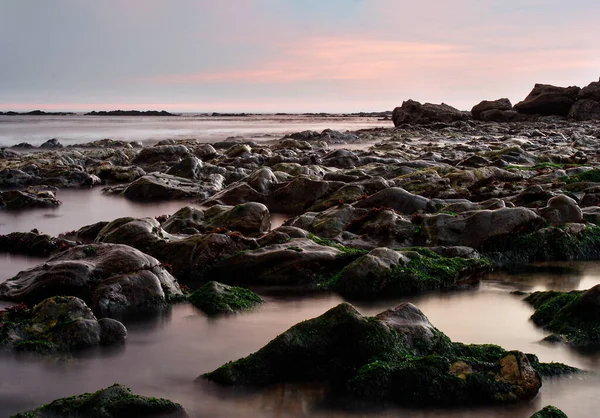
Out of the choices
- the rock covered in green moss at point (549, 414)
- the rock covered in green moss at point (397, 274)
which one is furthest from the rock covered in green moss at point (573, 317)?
the rock covered in green moss at point (549, 414)

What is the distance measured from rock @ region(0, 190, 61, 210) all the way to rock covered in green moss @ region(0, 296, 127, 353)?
12.3 meters

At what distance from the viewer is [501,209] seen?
38.8 ft

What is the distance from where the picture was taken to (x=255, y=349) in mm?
6961

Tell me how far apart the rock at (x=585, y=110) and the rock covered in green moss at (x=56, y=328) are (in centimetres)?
7551

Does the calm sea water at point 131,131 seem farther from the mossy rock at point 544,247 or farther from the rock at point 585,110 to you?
the mossy rock at point 544,247

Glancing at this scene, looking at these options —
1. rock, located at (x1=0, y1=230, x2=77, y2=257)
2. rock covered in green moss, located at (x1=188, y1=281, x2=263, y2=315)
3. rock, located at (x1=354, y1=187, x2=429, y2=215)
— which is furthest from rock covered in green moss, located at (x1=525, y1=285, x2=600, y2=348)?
rock, located at (x1=0, y1=230, x2=77, y2=257)

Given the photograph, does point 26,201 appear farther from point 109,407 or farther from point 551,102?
point 551,102

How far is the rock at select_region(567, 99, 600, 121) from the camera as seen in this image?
7350 cm

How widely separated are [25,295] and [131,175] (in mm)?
17979

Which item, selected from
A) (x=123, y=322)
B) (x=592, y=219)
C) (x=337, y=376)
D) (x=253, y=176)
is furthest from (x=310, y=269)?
(x=253, y=176)

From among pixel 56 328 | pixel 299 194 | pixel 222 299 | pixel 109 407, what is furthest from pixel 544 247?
pixel 109 407

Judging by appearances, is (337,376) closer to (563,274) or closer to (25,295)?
(25,295)

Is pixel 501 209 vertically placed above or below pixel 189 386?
above

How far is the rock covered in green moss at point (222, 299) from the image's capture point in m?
8.29
